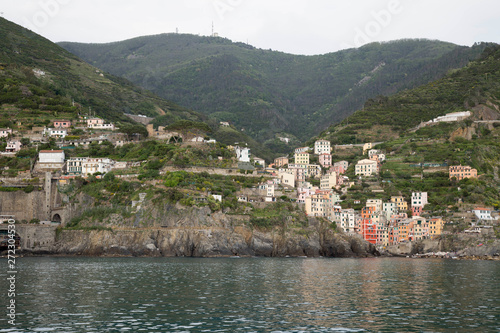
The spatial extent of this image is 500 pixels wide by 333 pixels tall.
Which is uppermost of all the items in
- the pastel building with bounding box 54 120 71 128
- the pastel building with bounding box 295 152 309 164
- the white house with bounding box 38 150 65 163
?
the pastel building with bounding box 54 120 71 128

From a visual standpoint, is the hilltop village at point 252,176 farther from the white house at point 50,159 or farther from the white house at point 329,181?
the white house at point 329,181

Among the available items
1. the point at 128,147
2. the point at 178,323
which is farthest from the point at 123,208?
the point at 178,323

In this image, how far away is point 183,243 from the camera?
83.3 m

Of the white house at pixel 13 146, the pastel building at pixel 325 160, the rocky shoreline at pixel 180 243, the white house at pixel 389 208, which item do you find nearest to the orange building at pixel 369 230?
the white house at pixel 389 208

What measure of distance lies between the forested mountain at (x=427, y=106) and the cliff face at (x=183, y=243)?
185 ft

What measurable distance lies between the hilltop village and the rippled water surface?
40.9m

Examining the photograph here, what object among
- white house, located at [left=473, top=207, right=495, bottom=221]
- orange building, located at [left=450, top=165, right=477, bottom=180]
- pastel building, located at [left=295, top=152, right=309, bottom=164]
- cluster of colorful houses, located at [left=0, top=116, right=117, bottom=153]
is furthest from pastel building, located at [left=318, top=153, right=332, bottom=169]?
cluster of colorful houses, located at [left=0, top=116, right=117, bottom=153]

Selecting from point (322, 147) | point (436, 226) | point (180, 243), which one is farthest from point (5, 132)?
point (436, 226)

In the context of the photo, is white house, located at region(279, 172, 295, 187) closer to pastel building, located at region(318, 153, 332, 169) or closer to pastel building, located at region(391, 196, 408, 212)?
pastel building, located at region(391, 196, 408, 212)

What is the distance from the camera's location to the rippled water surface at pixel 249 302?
26.9 m

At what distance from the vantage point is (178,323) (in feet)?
88.8

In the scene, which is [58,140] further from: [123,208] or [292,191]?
[292,191]

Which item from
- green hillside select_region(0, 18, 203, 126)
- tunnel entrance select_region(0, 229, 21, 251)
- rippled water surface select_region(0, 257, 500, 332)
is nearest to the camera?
rippled water surface select_region(0, 257, 500, 332)

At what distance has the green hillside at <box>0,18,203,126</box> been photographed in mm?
123750
